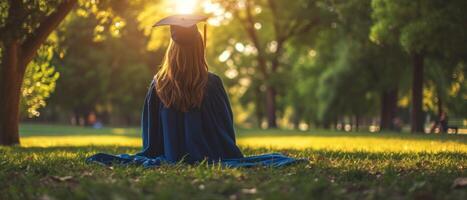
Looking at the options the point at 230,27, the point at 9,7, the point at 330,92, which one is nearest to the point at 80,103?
the point at 230,27

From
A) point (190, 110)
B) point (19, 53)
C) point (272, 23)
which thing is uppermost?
point (272, 23)

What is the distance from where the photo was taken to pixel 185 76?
7.40 metres

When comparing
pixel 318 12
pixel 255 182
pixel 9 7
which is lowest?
pixel 255 182

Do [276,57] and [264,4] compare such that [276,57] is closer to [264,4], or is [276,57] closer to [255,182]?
[264,4]

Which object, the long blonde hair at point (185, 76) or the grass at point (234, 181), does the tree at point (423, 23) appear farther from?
the long blonde hair at point (185, 76)

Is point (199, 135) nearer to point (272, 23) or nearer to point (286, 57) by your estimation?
point (272, 23)

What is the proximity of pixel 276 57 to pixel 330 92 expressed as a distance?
406cm

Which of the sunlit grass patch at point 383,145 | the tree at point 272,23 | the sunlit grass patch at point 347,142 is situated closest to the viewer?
the sunlit grass patch at point 383,145

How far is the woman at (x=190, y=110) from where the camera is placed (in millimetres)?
7359

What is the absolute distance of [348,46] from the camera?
100 ft

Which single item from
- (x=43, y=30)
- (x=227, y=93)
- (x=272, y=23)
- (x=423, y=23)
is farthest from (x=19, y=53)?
(x=272, y=23)

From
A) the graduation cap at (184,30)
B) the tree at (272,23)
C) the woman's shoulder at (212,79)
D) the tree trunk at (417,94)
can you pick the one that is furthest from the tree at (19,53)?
the tree at (272,23)

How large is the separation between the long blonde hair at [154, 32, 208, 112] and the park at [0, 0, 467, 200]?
0.07ft

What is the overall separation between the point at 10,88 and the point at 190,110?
8.50 m
